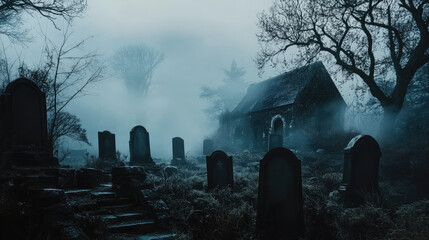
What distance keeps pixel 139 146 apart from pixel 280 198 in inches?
358

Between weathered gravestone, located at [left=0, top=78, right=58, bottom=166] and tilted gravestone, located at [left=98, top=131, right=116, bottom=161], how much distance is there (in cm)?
763

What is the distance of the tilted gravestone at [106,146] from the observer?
14.9m

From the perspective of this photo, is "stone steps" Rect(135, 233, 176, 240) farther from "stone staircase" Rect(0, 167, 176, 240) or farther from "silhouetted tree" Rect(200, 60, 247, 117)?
"silhouetted tree" Rect(200, 60, 247, 117)

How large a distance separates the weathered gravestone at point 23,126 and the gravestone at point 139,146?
18.5 feet

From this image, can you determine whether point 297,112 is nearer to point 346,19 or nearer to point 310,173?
point 346,19

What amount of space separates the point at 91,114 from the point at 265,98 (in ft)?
115

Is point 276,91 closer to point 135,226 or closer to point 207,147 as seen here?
point 207,147

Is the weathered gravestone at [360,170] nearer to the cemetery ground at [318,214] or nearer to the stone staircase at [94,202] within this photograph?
the cemetery ground at [318,214]

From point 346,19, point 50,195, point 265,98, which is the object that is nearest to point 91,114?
point 265,98

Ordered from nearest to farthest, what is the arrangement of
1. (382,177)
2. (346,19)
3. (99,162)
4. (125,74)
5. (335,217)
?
1. (335,217)
2. (382,177)
3. (99,162)
4. (346,19)
5. (125,74)

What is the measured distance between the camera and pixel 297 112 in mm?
20266

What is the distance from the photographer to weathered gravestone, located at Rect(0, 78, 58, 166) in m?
6.73

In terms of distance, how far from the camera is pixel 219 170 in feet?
29.3

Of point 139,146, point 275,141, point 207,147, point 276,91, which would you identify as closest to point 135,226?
point 139,146
